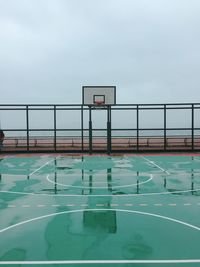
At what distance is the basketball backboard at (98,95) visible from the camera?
21.8 m

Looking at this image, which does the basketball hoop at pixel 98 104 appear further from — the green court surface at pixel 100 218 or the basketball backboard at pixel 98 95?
the green court surface at pixel 100 218

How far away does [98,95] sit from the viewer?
21859 millimetres

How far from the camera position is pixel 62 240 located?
6.09 meters

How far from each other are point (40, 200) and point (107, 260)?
4309 millimetres

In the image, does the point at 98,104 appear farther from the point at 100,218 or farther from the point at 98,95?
the point at 100,218

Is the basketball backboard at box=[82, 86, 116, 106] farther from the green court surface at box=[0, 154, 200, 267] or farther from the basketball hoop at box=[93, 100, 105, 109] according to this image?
the green court surface at box=[0, 154, 200, 267]

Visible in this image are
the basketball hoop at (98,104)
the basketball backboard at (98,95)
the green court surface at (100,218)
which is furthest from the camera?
the basketball backboard at (98,95)

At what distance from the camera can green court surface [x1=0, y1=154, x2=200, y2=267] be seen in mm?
5371

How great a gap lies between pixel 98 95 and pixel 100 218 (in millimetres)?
14920

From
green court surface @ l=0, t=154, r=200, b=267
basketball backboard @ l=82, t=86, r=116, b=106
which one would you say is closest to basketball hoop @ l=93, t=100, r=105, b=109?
basketball backboard @ l=82, t=86, r=116, b=106

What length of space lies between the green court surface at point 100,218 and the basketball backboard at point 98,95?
8728mm

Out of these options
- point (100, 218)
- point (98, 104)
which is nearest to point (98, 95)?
point (98, 104)

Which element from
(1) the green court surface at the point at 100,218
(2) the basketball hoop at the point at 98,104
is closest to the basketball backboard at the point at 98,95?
(2) the basketball hoop at the point at 98,104

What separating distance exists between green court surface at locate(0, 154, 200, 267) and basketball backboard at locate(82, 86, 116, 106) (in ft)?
28.6
